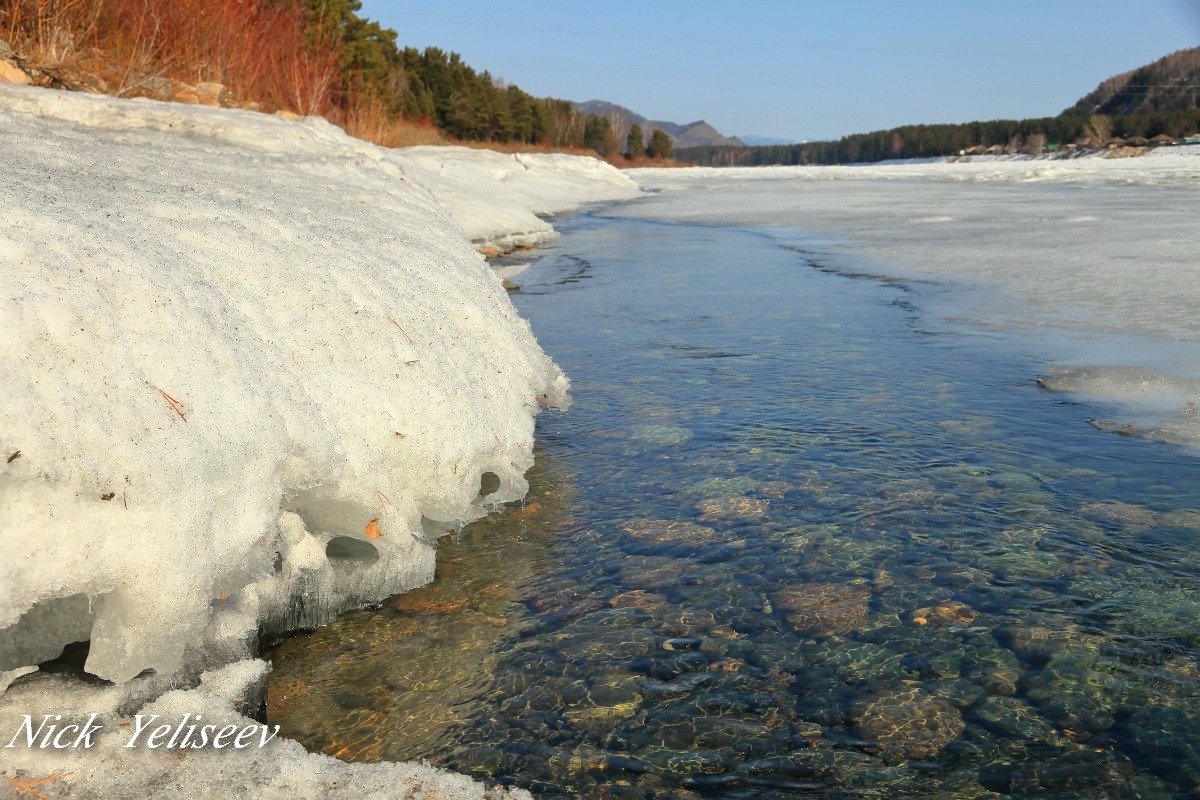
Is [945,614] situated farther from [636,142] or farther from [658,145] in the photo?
[658,145]

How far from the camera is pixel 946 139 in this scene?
86.0 m

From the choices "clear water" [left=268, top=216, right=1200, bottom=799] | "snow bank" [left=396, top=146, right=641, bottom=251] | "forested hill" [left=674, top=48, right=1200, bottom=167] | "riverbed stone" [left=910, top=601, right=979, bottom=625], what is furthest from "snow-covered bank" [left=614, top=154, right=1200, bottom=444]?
"forested hill" [left=674, top=48, right=1200, bottom=167]

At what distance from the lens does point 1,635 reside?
1.71m

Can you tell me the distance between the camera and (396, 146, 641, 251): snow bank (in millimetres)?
10289

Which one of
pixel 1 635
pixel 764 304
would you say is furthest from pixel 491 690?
pixel 764 304

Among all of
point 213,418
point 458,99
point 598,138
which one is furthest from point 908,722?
point 598,138

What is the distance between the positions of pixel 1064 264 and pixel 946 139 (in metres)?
87.0

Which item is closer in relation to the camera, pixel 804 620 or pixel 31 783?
pixel 31 783

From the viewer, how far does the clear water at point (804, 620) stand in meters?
1.82

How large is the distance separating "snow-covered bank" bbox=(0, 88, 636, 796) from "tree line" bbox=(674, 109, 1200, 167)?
6591 cm

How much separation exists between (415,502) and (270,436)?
1.96ft

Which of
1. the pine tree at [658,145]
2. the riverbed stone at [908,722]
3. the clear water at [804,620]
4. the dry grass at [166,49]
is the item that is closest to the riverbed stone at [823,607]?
the clear water at [804,620]

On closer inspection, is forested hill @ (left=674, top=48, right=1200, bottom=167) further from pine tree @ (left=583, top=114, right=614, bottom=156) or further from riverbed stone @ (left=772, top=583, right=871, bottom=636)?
riverbed stone @ (left=772, top=583, right=871, bottom=636)

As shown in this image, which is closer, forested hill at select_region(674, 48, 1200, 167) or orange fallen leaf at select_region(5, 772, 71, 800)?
orange fallen leaf at select_region(5, 772, 71, 800)
